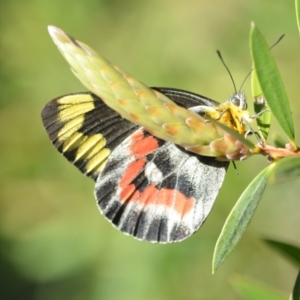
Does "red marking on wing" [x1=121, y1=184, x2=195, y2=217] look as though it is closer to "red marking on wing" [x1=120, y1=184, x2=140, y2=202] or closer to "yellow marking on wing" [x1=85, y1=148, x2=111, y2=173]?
"red marking on wing" [x1=120, y1=184, x2=140, y2=202]

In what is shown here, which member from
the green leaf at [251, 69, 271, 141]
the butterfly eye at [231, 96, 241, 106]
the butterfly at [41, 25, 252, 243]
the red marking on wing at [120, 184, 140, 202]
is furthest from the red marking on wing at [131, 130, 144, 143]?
the green leaf at [251, 69, 271, 141]

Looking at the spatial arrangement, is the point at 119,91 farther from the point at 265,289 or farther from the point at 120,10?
the point at 120,10

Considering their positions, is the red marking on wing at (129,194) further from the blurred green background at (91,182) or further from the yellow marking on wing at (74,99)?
the blurred green background at (91,182)

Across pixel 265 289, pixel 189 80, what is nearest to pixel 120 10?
pixel 189 80

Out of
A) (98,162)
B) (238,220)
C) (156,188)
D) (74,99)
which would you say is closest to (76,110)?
(74,99)

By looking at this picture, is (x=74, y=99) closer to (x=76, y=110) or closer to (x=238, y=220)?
(x=76, y=110)
